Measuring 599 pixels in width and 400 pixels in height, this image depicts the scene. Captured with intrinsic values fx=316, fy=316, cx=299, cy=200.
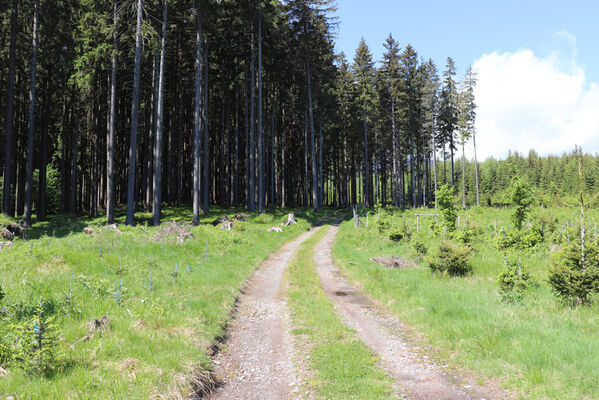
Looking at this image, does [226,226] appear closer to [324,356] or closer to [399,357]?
[324,356]

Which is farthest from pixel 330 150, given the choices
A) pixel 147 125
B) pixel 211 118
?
pixel 147 125

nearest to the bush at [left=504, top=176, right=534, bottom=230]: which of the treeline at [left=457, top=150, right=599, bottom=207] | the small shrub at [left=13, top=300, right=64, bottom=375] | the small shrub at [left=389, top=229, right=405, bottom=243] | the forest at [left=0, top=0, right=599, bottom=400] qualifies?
the forest at [left=0, top=0, right=599, bottom=400]

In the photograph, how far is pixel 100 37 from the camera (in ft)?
83.7

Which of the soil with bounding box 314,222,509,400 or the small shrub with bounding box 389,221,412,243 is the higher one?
the small shrub with bounding box 389,221,412,243

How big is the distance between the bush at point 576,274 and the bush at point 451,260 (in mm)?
3662

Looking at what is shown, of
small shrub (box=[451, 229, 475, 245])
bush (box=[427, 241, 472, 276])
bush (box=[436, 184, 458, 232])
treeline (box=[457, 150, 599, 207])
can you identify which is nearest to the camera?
bush (box=[427, 241, 472, 276])

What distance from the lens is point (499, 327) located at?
7.00m

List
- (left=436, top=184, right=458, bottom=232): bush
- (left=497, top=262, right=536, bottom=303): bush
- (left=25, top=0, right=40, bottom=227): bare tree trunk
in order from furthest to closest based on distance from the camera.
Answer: (left=25, top=0, right=40, bottom=227): bare tree trunk → (left=436, top=184, right=458, bottom=232): bush → (left=497, top=262, right=536, bottom=303): bush

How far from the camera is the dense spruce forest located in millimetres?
24094

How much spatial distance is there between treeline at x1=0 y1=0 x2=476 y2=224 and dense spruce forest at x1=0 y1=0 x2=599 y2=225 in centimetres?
16

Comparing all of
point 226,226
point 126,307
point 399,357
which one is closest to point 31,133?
point 226,226

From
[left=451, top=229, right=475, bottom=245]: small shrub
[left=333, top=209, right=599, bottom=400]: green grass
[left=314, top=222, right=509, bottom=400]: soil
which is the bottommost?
[left=314, top=222, right=509, bottom=400]: soil

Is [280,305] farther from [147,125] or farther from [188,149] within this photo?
[188,149]

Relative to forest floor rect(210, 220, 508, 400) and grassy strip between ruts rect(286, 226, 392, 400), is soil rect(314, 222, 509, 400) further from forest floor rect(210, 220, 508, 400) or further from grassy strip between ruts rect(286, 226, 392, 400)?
grassy strip between ruts rect(286, 226, 392, 400)
